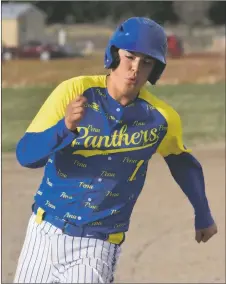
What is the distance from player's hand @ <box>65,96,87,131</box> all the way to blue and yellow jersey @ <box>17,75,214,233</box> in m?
0.16

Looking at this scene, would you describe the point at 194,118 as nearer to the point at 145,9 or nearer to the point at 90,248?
the point at 90,248

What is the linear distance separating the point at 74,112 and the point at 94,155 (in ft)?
1.28

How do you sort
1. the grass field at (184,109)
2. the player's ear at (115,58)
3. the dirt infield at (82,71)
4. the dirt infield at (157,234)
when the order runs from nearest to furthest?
the player's ear at (115,58)
the dirt infield at (157,234)
the grass field at (184,109)
the dirt infield at (82,71)

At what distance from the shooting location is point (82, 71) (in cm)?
2678

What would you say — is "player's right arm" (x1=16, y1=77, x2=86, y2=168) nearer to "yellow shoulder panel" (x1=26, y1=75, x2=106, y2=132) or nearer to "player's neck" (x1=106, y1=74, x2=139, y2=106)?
"yellow shoulder panel" (x1=26, y1=75, x2=106, y2=132)

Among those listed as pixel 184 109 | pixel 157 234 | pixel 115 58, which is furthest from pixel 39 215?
pixel 184 109

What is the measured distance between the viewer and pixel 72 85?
3422 millimetres

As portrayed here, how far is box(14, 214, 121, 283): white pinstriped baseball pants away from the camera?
11.1 feet

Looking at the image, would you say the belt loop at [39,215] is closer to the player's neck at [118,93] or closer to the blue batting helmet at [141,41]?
the player's neck at [118,93]

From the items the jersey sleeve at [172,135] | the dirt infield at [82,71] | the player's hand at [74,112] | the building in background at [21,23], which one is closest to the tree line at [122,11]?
the building in background at [21,23]

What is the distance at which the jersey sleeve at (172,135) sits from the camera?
3.61 metres

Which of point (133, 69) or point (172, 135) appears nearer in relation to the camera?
point (133, 69)

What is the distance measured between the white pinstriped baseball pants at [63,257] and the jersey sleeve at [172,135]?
531mm

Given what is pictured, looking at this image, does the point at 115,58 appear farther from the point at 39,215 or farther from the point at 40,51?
the point at 40,51
